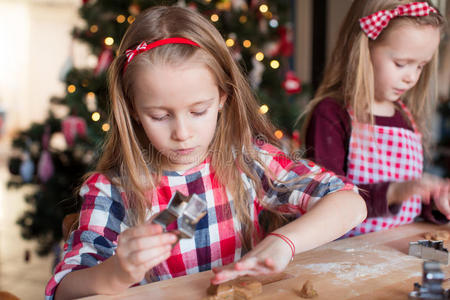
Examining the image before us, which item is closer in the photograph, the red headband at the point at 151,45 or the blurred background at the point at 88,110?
the red headband at the point at 151,45

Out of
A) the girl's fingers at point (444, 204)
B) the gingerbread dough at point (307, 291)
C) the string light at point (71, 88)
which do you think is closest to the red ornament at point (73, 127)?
the string light at point (71, 88)

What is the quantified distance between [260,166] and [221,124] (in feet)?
0.48

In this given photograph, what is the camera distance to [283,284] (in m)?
0.88

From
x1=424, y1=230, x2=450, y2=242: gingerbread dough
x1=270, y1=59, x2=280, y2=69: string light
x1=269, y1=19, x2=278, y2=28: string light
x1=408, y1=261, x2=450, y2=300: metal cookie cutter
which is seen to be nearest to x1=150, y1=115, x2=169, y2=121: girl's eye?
x1=408, y1=261, x2=450, y2=300: metal cookie cutter

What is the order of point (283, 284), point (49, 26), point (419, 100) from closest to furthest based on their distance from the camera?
point (283, 284)
point (419, 100)
point (49, 26)

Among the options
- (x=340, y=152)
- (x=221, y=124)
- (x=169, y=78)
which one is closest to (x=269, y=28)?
(x=340, y=152)

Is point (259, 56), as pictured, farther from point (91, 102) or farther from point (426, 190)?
point (426, 190)

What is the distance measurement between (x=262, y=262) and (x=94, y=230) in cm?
39

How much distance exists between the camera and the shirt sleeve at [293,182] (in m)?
1.13

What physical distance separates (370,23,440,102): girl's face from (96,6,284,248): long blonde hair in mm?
457

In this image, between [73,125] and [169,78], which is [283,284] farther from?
[73,125]

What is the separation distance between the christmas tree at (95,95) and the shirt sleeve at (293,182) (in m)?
1.01

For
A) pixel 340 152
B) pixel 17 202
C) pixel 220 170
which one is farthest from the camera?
pixel 17 202

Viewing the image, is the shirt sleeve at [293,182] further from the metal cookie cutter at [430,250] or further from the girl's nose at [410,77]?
the girl's nose at [410,77]
